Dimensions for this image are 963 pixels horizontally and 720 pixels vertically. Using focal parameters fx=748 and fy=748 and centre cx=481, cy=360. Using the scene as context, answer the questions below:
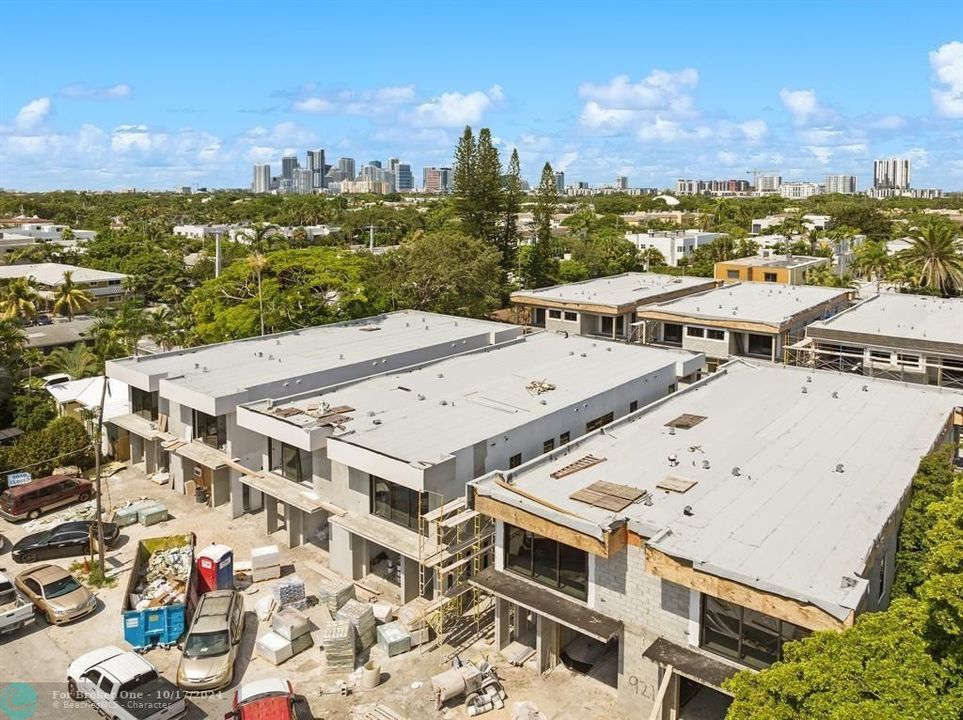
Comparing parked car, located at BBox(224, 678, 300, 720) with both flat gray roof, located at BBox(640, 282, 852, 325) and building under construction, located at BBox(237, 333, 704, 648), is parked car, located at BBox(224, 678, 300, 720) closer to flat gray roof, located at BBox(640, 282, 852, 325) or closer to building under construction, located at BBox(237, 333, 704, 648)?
building under construction, located at BBox(237, 333, 704, 648)

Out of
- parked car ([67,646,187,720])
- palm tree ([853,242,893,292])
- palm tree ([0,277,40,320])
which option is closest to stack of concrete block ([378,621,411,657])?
parked car ([67,646,187,720])

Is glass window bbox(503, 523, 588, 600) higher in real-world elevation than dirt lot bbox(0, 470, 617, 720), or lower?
higher

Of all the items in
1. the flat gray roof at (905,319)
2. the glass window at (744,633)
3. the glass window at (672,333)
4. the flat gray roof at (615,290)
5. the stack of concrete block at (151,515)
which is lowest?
the stack of concrete block at (151,515)

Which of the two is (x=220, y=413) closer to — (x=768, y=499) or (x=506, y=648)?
(x=506, y=648)

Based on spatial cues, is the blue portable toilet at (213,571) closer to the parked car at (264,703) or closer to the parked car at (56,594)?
the parked car at (56,594)

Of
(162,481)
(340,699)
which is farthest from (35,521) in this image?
(340,699)

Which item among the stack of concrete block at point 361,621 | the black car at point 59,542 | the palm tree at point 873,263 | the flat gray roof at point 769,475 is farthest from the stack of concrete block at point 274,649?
the palm tree at point 873,263
